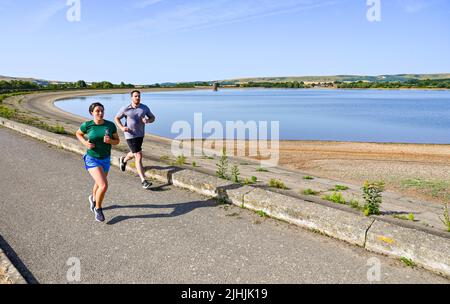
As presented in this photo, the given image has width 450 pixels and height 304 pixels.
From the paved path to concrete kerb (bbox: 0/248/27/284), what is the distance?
0.42 ft

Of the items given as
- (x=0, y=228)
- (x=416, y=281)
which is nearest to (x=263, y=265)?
(x=416, y=281)

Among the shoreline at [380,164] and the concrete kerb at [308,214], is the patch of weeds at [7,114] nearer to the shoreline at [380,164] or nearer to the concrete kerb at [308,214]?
the shoreline at [380,164]

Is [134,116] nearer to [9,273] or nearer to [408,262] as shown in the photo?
[9,273]

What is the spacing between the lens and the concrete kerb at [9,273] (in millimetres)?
3432

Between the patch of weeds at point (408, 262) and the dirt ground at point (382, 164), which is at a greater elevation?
the patch of weeds at point (408, 262)

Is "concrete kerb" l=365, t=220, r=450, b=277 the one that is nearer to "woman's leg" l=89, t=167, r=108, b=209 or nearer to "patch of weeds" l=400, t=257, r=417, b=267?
"patch of weeds" l=400, t=257, r=417, b=267

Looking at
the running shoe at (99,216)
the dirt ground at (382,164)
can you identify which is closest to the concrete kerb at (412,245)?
the running shoe at (99,216)

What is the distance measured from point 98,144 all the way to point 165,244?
202cm

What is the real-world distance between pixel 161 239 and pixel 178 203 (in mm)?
1473

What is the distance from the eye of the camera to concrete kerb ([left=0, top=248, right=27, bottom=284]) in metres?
3.43

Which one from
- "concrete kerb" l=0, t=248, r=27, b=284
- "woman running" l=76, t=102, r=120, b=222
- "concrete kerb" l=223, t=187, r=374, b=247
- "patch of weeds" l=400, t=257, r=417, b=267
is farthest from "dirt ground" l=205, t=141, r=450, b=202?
"concrete kerb" l=0, t=248, r=27, b=284

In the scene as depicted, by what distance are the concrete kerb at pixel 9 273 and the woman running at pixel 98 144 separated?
1513 mm
